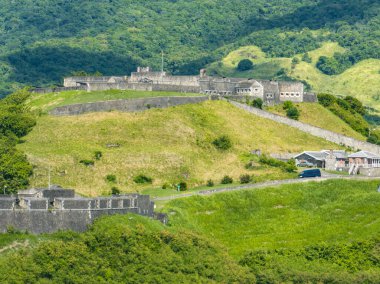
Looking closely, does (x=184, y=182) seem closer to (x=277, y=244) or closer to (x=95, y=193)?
(x=95, y=193)

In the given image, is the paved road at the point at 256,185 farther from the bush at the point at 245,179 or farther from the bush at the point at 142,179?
the bush at the point at 142,179

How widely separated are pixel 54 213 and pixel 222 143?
3660 centimetres

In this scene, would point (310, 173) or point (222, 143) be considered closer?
point (310, 173)

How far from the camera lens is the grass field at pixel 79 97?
140125mm

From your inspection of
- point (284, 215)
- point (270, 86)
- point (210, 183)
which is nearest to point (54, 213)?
point (284, 215)

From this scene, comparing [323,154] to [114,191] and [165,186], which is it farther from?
[114,191]

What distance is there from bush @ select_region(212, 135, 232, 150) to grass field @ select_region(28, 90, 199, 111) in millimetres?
10687

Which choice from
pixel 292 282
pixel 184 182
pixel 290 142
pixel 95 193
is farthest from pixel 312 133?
pixel 292 282

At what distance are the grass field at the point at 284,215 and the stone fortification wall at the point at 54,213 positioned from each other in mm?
7560

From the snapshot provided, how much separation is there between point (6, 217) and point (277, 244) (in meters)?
20.8

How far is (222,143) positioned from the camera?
438 feet

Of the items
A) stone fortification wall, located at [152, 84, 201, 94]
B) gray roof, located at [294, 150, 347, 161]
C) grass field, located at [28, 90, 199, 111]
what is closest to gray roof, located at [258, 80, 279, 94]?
stone fortification wall, located at [152, 84, 201, 94]

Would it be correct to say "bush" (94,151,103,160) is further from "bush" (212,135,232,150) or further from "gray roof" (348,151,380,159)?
"gray roof" (348,151,380,159)

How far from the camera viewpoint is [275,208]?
11656 cm
